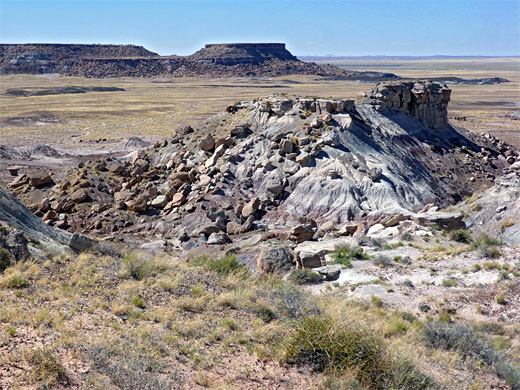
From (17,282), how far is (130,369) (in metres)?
4.60

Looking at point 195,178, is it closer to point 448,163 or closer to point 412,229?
point 412,229

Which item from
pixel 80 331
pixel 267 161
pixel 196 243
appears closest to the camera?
pixel 80 331

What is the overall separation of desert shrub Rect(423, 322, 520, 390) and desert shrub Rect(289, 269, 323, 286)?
581cm

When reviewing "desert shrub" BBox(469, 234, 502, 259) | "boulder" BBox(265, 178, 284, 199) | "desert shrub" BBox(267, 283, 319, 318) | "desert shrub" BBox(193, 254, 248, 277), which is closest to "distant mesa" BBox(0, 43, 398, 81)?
"boulder" BBox(265, 178, 284, 199)

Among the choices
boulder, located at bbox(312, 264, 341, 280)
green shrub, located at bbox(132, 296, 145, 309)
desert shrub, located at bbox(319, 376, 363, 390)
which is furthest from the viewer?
boulder, located at bbox(312, 264, 341, 280)

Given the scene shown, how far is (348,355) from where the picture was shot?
27.3 feet

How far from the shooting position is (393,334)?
10.9 meters

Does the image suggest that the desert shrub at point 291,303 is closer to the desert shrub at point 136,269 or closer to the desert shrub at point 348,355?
the desert shrub at point 348,355

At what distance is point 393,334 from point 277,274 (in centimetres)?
672

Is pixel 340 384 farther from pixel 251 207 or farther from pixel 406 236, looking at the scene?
pixel 251 207

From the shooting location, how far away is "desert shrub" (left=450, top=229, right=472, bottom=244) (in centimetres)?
1925

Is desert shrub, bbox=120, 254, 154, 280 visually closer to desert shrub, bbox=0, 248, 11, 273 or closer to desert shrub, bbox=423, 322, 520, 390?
desert shrub, bbox=0, 248, 11, 273

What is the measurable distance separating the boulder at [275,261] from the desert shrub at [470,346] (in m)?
7.42

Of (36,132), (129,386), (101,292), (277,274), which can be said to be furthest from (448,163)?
(36,132)
